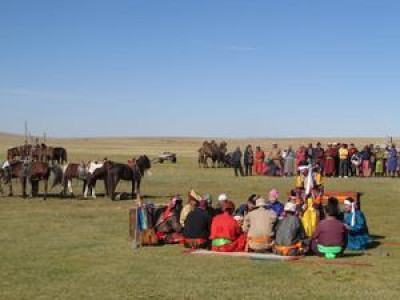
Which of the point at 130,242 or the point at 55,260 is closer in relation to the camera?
the point at 55,260

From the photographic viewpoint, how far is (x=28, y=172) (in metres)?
25.4

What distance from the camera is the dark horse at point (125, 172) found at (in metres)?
24.7

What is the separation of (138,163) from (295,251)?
12671 mm

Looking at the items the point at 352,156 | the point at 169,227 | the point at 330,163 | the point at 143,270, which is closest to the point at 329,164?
the point at 330,163

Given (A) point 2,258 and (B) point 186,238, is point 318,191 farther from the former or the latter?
(A) point 2,258

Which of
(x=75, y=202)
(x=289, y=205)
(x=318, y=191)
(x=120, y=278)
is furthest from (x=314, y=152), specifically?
(x=120, y=278)

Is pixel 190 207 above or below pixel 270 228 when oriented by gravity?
above

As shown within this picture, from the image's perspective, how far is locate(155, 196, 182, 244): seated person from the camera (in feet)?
51.3

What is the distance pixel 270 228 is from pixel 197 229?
5.30 feet

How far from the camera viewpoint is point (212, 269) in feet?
41.1

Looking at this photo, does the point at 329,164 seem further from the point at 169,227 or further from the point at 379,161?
the point at 169,227

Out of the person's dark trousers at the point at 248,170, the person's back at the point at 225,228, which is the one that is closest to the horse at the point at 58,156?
the person's dark trousers at the point at 248,170

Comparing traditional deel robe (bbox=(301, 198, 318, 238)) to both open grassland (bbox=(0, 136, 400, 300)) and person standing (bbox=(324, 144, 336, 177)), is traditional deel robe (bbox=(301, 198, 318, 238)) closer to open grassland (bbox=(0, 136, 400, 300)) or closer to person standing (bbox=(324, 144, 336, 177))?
open grassland (bbox=(0, 136, 400, 300))

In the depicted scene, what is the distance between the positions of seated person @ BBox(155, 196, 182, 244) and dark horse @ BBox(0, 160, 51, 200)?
10065 mm
